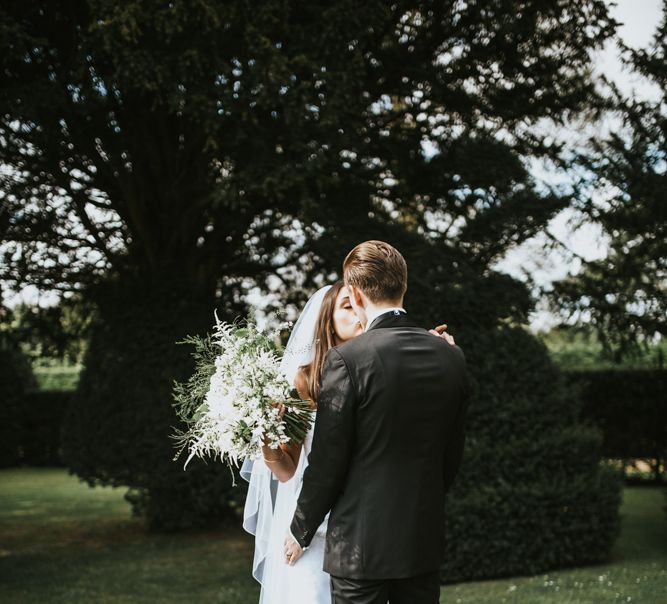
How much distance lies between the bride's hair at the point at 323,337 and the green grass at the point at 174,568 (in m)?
3.98

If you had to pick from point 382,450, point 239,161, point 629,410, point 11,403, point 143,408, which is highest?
point 239,161

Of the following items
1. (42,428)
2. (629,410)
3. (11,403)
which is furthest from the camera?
(42,428)

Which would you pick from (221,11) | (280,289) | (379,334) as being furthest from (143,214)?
(379,334)

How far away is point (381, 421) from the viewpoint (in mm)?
2961

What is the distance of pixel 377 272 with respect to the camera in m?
3.14

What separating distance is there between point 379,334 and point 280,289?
8.53m

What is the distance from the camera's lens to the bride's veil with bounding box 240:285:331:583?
402cm

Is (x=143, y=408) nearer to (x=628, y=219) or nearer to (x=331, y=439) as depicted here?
(x=628, y=219)

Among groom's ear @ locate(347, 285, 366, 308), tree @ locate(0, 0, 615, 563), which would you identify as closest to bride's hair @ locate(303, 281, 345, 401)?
groom's ear @ locate(347, 285, 366, 308)

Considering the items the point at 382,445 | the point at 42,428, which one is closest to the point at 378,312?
the point at 382,445

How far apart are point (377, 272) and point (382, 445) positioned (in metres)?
0.67

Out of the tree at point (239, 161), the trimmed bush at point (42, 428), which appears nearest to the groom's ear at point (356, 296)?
the tree at point (239, 161)

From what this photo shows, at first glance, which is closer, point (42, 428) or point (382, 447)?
point (382, 447)

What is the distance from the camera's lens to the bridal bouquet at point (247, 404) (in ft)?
11.0
